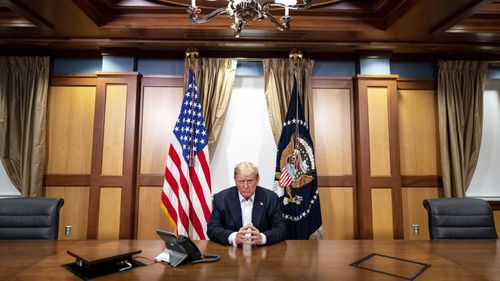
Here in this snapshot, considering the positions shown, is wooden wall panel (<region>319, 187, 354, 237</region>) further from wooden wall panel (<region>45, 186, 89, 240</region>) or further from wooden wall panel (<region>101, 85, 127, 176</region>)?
wooden wall panel (<region>45, 186, 89, 240</region>)

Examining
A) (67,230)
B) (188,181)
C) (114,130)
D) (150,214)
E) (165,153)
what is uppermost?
(114,130)

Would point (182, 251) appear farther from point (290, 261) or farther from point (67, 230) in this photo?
point (67, 230)

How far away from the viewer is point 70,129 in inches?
152

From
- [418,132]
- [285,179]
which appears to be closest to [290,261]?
[285,179]

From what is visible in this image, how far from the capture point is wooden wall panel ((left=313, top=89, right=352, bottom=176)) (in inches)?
151

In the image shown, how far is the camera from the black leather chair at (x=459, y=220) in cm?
241

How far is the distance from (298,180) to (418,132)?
5.73 feet

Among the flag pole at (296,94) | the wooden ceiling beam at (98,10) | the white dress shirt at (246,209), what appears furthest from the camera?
the flag pole at (296,94)

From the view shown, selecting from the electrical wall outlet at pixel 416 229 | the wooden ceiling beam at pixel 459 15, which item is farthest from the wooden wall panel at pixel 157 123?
the electrical wall outlet at pixel 416 229

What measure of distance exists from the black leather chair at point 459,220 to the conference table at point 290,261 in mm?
242

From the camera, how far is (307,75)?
385cm

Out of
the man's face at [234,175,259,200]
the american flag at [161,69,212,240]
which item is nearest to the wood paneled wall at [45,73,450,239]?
the american flag at [161,69,212,240]

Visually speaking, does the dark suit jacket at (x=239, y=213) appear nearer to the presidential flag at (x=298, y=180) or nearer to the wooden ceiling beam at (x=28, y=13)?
the presidential flag at (x=298, y=180)

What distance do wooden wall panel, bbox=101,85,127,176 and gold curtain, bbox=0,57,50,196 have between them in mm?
753
